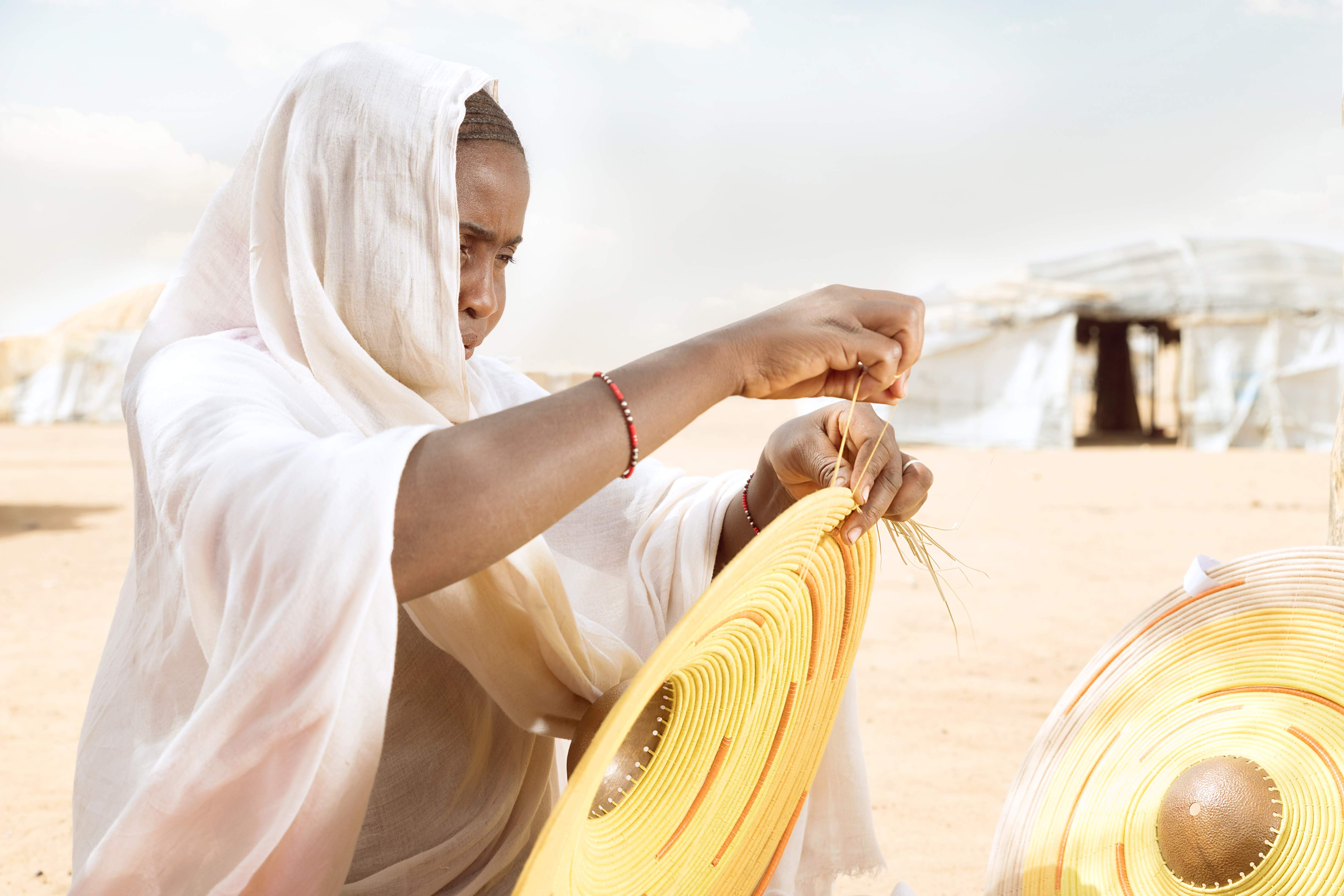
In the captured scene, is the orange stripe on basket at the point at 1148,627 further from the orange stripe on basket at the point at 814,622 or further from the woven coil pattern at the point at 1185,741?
the orange stripe on basket at the point at 814,622

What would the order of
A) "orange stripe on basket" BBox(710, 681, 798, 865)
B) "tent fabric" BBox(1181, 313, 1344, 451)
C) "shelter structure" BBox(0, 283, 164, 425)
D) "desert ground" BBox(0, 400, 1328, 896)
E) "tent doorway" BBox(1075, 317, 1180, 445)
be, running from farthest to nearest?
"shelter structure" BBox(0, 283, 164, 425)
"tent doorway" BBox(1075, 317, 1180, 445)
"tent fabric" BBox(1181, 313, 1344, 451)
"desert ground" BBox(0, 400, 1328, 896)
"orange stripe on basket" BBox(710, 681, 798, 865)

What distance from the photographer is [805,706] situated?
1.50 meters

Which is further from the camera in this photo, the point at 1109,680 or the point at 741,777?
the point at 1109,680

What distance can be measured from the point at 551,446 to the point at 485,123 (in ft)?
2.22

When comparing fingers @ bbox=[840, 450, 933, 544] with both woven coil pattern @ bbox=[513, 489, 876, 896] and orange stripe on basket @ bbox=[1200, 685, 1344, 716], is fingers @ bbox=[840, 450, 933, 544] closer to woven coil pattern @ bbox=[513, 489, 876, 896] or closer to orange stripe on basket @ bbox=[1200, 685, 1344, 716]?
woven coil pattern @ bbox=[513, 489, 876, 896]

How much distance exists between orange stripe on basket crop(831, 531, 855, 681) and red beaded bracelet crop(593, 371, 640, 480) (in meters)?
0.43

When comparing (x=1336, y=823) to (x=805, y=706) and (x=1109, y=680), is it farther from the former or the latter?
(x=805, y=706)

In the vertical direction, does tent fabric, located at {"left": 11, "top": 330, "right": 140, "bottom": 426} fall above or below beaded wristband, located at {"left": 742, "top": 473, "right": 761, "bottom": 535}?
below

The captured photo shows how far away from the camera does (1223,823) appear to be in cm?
164

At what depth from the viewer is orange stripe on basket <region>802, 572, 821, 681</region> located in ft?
4.50

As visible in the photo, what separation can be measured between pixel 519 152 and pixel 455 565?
791mm

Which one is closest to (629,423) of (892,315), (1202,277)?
(892,315)

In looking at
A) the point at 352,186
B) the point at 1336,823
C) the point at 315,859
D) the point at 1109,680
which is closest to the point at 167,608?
the point at 315,859

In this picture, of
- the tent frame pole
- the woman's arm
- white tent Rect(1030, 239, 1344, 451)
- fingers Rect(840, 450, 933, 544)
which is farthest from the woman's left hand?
white tent Rect(1030, 239, 1344, 451)
